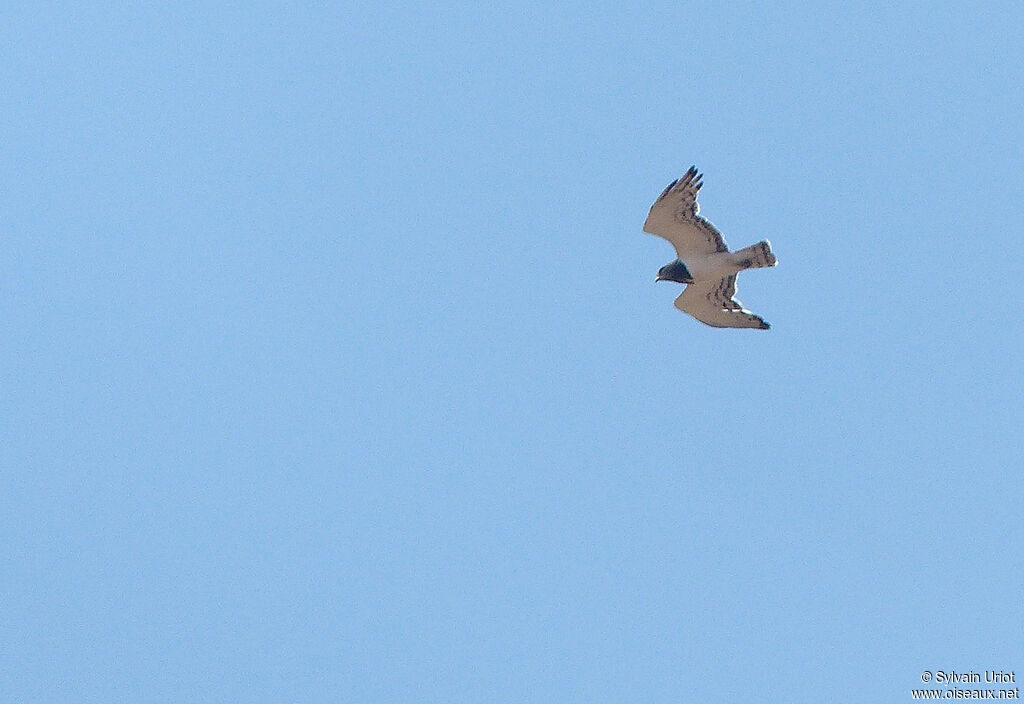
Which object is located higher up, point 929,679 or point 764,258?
point 764,258

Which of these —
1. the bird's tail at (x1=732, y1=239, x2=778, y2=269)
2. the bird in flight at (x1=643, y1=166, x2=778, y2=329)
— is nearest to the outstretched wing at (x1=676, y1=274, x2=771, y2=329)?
the bird in flight at (x1=643, y1=166, x2=778, y2=329)

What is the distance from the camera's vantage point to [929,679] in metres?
20.2

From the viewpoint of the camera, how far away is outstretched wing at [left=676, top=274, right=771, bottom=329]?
21.4 metres

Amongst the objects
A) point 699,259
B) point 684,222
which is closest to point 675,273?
point 699,259

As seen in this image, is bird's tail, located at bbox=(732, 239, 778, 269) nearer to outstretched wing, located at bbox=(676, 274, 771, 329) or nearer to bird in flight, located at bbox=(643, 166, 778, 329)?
bird in flight, located at bbox=(643, 166, 778, 329)

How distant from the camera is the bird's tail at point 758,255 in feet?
67.2

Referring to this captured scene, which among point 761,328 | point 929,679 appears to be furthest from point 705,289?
point 929,679

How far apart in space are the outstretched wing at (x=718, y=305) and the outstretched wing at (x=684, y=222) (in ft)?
2.68

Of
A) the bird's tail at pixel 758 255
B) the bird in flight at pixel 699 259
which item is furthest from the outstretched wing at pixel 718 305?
the bird's tail at pixel 758 255

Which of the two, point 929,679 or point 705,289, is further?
point 705,289

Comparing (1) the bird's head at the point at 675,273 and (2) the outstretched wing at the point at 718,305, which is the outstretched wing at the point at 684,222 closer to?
(1) the bird's head at the point at 675,273

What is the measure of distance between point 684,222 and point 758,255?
1440 millimetres

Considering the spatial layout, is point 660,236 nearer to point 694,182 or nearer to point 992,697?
point 694,182

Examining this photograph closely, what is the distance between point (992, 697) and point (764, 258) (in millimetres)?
8525
